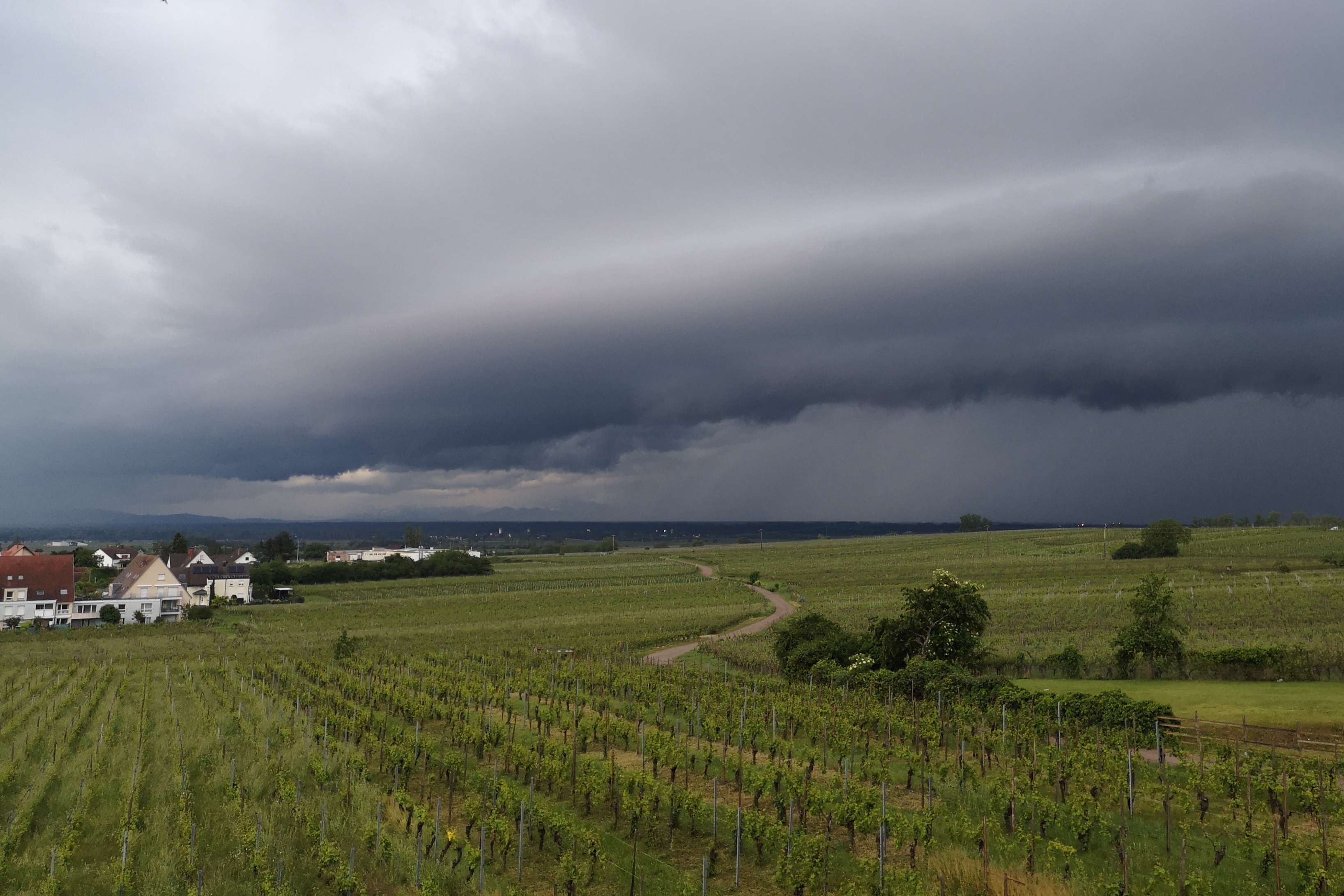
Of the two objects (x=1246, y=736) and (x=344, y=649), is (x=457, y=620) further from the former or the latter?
(x=1246, y=736)

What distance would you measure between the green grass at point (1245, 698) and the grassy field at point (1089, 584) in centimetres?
473

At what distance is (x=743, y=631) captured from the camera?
70812 millimetres

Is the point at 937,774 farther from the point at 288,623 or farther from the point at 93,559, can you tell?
the point at 93,559

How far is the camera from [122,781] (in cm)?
2288

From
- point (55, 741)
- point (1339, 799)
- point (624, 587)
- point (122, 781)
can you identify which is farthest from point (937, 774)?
point (624, 587)

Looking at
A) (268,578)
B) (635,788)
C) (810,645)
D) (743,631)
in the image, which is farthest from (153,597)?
(635,788)

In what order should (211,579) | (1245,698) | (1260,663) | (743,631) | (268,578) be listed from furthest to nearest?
(268,578), (211,579), (743,631), (1260,663), (1245,698)

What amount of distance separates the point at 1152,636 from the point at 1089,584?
54.0 metres

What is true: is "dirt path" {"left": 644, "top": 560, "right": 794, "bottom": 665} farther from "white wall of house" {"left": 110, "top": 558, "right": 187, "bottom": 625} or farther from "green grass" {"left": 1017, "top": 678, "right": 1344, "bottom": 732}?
"white wall of house" {"left": 110, "top": 558, "right": 187, "bottom": 625}

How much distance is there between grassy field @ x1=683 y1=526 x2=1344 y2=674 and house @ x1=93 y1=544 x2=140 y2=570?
376 feet

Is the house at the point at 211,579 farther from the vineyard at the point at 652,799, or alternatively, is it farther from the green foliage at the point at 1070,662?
the green foliage at the point at 1070,662

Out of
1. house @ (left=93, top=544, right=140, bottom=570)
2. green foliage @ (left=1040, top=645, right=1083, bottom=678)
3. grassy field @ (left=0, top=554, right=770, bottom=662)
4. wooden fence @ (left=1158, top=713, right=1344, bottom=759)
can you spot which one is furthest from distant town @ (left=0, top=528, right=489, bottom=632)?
wooden fence @ (left=1158, top=713, right=1344, bottom=759)

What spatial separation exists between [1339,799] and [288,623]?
83.5m

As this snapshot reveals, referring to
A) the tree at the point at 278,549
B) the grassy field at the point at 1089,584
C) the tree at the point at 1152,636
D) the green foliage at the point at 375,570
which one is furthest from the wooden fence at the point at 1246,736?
the tree at the point at 278,549
